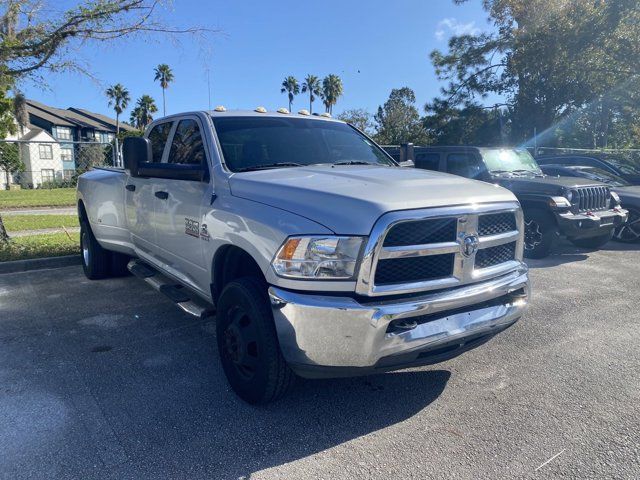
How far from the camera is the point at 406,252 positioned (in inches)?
107

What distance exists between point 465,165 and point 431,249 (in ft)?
21.5

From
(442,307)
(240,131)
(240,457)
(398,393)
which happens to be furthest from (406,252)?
(240,131)

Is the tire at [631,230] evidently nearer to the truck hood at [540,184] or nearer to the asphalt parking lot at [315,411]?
the truck hood at [540,184]

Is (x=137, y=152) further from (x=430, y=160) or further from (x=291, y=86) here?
(x=291, y=86)

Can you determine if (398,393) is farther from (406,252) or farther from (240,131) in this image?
(240,131)

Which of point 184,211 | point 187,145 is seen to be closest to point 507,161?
point 187,145

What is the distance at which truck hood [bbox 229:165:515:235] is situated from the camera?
270 cm

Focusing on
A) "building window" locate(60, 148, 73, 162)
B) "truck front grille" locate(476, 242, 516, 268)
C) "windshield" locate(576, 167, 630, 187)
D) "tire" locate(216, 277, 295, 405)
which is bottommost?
"tire" locate(216, 277, 295, 405)

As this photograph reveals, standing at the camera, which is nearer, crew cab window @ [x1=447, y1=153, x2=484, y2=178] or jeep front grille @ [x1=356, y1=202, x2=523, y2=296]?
jeep front grille @ [x1=356, y1=202, x2=523, y2=296]

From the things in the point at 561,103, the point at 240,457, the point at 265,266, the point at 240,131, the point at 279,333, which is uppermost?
the point at 561,103

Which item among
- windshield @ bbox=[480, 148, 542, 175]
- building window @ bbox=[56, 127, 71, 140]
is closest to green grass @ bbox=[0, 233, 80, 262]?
windshield @ bbox=[480, 148, 542, 175]

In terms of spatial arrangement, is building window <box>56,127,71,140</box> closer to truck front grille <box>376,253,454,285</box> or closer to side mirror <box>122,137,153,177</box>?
side mirror <box>122,137,153,177</box>

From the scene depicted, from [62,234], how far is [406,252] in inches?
348

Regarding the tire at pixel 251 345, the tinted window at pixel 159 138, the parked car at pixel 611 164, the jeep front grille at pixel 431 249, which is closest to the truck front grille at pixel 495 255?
the jeep front grille at pixel 431 249
